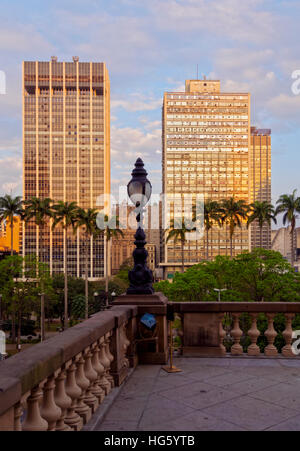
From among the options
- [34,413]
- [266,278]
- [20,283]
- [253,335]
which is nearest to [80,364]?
[34,413]

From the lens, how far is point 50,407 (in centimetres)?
353

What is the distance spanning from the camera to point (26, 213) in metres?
69.2

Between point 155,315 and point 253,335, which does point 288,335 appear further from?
point 155,315

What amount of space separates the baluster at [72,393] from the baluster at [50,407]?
550 mm

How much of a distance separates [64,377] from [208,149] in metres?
164

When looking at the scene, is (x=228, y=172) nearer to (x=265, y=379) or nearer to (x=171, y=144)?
(x=171, y=144)

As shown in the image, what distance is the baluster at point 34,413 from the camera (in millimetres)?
3182

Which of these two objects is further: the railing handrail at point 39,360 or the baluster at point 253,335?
the baluster at point 253,335

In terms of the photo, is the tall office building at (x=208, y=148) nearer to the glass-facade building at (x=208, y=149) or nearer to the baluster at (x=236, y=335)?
the glass-facade building at (x=208, y=149)

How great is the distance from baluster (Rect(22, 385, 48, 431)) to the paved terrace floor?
1.44m

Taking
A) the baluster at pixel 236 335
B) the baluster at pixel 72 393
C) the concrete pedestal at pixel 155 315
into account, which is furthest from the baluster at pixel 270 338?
the baluster at pixel 72 393

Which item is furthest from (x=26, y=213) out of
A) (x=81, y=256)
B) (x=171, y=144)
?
(x=171, y=144)

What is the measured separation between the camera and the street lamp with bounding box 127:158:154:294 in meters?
8.10

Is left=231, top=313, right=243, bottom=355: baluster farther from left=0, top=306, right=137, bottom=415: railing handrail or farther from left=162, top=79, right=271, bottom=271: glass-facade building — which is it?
left=162, top=79, right=271, bottom=271: glass-facade building
